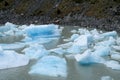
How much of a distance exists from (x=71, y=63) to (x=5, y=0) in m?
23.0

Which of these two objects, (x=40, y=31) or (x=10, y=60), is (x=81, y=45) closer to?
(x=10, y=60)

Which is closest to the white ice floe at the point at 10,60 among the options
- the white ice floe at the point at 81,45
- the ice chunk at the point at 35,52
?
the ice chunk at the point at 35,52

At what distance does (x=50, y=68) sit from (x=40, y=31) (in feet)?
25.5

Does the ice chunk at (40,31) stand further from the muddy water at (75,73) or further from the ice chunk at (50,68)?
the ice chunk at (50,68)

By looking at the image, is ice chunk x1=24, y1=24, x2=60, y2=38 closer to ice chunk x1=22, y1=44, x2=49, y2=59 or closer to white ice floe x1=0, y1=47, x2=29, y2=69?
ice chunk x1=22, y1=44, x2=49, y2=59

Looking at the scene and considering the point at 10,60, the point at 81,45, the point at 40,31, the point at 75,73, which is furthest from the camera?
the point at 40,31

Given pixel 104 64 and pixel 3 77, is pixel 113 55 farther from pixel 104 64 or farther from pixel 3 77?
pixel 3 77

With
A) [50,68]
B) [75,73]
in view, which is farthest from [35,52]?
[75,73]

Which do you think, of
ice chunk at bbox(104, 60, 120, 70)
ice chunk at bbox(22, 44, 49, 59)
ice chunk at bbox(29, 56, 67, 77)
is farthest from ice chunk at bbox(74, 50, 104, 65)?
ice chunk at bbox(22, 44, 49, 59)

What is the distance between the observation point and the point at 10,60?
10305mm

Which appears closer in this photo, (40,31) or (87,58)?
(87,58)

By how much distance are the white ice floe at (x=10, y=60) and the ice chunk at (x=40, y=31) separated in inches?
236

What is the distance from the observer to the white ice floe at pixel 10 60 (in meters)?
10.2

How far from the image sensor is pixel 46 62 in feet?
31.7
